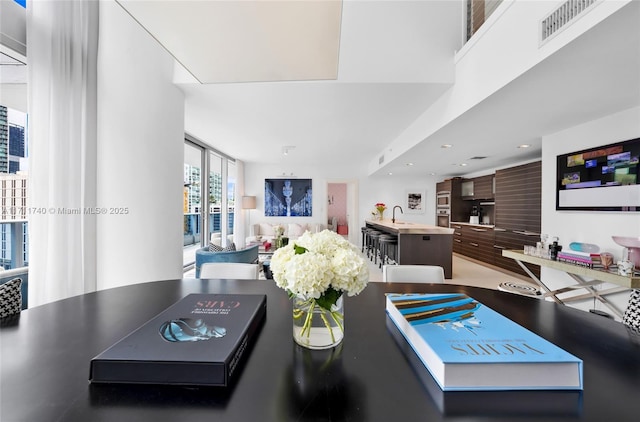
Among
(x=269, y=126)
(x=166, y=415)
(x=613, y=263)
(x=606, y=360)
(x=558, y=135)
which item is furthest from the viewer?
(x=269, y=126)

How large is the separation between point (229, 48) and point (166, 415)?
4.98 ft

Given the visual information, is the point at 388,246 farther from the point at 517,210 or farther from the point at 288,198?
the point at 288,198

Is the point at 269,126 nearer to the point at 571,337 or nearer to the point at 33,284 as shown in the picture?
the point at 33,284

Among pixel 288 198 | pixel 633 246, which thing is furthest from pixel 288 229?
pixel 633 246

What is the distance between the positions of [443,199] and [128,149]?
7541mm

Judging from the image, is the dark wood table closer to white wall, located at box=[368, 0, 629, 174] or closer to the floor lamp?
white wall, located at box=[368, 0, 629, 174]

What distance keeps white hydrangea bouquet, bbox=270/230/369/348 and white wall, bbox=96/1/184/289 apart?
2246 millimetres

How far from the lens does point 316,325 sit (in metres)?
0.74

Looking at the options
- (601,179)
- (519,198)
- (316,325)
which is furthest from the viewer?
(519,198)

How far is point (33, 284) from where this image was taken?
1887 millimetres

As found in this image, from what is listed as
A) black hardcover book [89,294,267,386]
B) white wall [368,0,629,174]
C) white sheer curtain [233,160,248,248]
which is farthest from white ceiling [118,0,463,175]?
white sheer curtain [233,160,248,248]

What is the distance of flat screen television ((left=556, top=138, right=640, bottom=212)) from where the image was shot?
2.38 meters

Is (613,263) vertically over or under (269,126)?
under

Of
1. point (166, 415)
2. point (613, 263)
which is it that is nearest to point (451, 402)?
point (166, 415)
